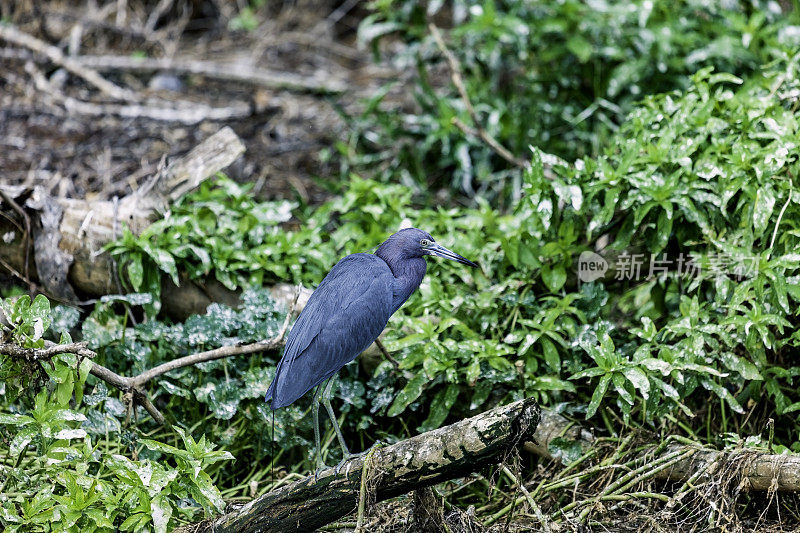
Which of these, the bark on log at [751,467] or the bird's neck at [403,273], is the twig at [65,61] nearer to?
the bird's neck at [403,273]

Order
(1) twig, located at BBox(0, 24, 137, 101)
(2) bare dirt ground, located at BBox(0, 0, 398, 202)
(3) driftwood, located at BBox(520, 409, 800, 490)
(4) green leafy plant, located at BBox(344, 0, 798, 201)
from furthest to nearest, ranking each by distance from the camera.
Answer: (1) twig, located at BBox(0, 24, 137, 101)
(2) bare dirt ground, located at BBox(0, 0, 398, 202)
(4) green leafy plant, located at BBox(344, 0, 798, 201)
(3) driftwood, located at BBox(520, 409, 800, 490)

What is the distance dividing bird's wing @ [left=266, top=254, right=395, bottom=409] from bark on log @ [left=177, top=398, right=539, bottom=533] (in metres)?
0.36

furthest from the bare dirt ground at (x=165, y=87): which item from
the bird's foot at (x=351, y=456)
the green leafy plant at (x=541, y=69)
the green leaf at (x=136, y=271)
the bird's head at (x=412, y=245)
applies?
the bird's foot at (x=351, y=456)

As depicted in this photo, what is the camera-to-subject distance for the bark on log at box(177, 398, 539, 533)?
8.80ft

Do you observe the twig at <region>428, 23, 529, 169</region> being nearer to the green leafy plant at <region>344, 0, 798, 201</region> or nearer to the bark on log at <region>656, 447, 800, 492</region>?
the green leafy plant at <region>344, 0, 798, 201</region>

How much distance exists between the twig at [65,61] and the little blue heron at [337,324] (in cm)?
403

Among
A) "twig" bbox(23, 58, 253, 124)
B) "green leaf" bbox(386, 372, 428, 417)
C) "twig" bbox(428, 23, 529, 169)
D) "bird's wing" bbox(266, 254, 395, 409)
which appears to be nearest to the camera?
"bird's wing" bbox(266, 254, 395, 409)

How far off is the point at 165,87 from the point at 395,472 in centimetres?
509

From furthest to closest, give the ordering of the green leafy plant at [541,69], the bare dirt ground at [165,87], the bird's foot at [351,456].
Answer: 1. the bare dirt ground at [165,87]
2. the green leafy plant at [541,69]
3. the bird's foot at [351,456]

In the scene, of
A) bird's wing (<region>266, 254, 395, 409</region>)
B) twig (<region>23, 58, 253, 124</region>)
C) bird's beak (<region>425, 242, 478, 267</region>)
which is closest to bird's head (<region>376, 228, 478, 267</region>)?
bird's beak (<region>425, 242, 478, 267</region>)

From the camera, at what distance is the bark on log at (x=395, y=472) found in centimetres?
268

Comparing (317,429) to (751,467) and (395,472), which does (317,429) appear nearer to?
(395,472)

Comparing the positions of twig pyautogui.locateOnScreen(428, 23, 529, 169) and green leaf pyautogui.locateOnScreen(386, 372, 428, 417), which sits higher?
twig pyautogui.locateOnScreen(428, 23, 529, 169)

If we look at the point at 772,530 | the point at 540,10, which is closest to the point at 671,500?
the point at 772,530
